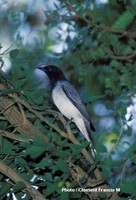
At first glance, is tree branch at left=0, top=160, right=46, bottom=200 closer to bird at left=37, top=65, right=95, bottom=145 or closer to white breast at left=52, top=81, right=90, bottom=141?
bird at left=37, top=65, right=95, bottom=145

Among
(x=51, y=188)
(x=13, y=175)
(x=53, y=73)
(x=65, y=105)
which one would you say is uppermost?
(x=53, y=73)

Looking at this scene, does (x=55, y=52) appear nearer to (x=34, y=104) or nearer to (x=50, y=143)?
(x=34, y=104)

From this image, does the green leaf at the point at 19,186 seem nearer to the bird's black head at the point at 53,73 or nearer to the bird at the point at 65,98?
the bird at the point at 65,98

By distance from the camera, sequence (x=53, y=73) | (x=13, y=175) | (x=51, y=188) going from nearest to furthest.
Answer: (x=51, y=188) < (x=13, y=175) < (x=53, y=73)

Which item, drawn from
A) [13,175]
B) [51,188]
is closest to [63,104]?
[13,175]

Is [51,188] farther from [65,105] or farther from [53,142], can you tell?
[65,105]

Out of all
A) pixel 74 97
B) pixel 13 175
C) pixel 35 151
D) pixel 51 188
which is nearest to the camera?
pixel 35 151

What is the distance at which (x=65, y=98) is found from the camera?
4461 millimetres

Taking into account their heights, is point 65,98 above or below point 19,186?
above

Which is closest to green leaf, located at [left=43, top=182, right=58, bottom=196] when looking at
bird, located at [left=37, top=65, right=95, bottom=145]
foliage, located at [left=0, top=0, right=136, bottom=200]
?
foliage, located at [left=0, top=0, right=136, bottom=200]

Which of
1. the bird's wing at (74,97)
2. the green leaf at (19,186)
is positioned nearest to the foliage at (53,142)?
the green leaf at (19,186)

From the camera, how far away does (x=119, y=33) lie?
4.35 m

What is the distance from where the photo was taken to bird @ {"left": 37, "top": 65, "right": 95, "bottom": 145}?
4199mm

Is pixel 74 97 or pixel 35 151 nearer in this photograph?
pixel 35 151
